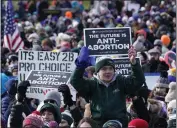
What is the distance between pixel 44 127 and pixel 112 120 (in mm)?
697

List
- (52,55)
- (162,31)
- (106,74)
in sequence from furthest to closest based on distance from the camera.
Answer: (162,31) < (52,55) < (106,74)

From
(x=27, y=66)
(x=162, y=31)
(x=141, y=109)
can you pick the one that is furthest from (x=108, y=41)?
(x=162, y=31)

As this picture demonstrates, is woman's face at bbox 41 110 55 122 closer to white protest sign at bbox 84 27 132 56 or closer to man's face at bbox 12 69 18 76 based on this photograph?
white protest sign at bbox 84 27 132 56

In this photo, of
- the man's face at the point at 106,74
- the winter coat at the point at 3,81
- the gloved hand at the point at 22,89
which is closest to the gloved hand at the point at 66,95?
the gloved hand at the point at 22,89

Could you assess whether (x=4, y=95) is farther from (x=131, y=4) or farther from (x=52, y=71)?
(x=131, y=4)

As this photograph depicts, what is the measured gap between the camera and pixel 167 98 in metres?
12.1

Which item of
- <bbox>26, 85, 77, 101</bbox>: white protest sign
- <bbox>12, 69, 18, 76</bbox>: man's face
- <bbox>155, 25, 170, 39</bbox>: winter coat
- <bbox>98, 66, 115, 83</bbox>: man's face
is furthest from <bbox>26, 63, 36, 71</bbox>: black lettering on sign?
<bbox>155, 25, 170, 39</bbox>: winter coat

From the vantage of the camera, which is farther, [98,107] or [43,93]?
[43,93]

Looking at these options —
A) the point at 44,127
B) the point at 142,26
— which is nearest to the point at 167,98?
the point at 44,127

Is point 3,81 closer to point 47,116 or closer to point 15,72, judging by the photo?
point 15,72

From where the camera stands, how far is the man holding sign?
9.29 meters

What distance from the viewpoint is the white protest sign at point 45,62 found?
13.3 m

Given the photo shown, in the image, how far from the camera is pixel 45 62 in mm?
13414

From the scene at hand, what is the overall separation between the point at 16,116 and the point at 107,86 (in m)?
1.74
